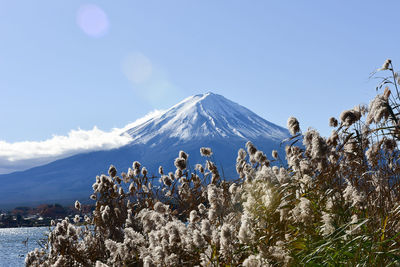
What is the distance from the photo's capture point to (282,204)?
3725mm

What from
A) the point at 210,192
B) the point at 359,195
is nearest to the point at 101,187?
the point at 210,192

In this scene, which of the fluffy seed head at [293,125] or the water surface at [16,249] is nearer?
the fluffy seed head at [293,125]

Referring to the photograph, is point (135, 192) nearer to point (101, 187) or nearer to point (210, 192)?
point (101, 187)

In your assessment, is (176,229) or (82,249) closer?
(176,229)

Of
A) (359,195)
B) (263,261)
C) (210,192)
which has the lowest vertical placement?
(263,261)

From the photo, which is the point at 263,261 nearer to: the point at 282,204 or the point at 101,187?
the point at 282,204

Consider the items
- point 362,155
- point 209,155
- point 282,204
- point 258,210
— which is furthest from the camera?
point 209,155

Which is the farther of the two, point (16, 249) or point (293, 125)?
point (16, 249)

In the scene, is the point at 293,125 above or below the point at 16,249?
below

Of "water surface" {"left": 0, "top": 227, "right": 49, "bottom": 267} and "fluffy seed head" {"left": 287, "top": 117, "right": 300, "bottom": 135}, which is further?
"water surface" {"left": 0, "top": 227, "right": 49, "bottom": 267}

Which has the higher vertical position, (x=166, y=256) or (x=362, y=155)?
(x=362, y=155)

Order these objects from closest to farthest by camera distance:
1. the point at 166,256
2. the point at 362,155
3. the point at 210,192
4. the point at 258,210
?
the point at 258,210 < the point at 166,256 < the point at 210,192 < the point at 362,155

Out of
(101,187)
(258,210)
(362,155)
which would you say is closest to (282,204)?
(258,210)

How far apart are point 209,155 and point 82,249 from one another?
3.09m
